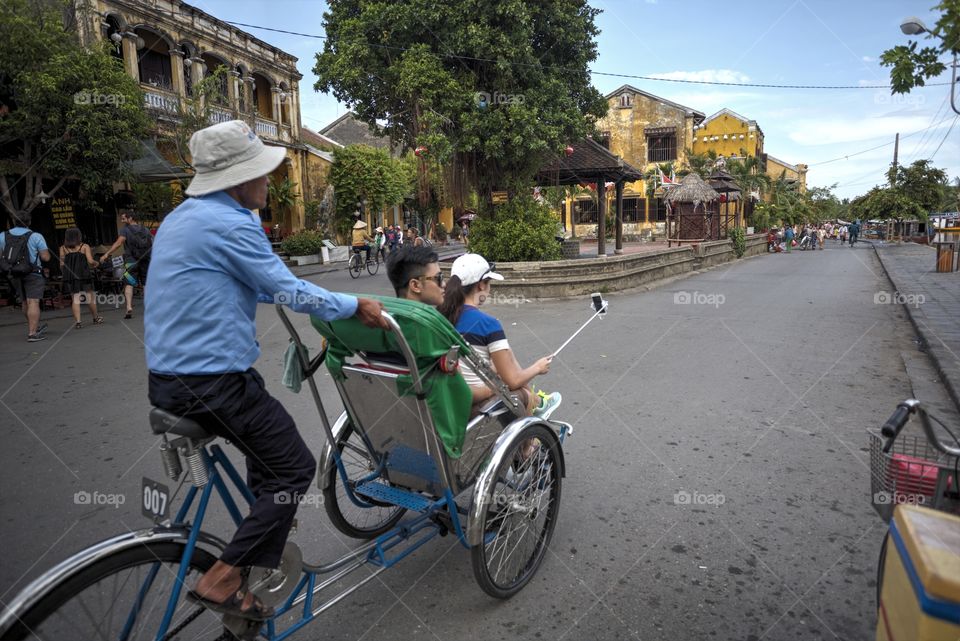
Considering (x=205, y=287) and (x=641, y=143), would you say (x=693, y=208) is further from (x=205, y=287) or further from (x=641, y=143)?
(x=205, y=287)

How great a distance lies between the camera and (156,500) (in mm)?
1981

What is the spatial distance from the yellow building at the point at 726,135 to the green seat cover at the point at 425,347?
1740 inches

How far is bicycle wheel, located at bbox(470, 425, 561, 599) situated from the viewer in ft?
8.80

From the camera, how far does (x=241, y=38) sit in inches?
860

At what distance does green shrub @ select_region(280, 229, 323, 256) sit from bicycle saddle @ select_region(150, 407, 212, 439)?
67.7ft

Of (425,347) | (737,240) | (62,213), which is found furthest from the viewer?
(737,240)

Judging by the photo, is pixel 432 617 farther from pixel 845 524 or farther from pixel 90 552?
pixel 845 524

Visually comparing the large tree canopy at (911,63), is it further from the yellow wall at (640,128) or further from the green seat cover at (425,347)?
the yellow wall at (640,128)

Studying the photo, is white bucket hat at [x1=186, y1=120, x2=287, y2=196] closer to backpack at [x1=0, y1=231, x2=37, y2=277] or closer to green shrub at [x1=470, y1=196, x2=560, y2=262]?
backpack at [x1=0, y1=231, x2=37, y2=277]

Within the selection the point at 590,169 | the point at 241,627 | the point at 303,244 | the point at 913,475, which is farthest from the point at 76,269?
the point at 590,169

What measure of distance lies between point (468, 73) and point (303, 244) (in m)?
11.3

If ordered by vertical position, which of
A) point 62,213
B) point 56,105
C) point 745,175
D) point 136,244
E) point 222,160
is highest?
point 745,175

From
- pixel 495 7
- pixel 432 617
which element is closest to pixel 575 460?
pixel 432 617

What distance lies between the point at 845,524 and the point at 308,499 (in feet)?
9.99
